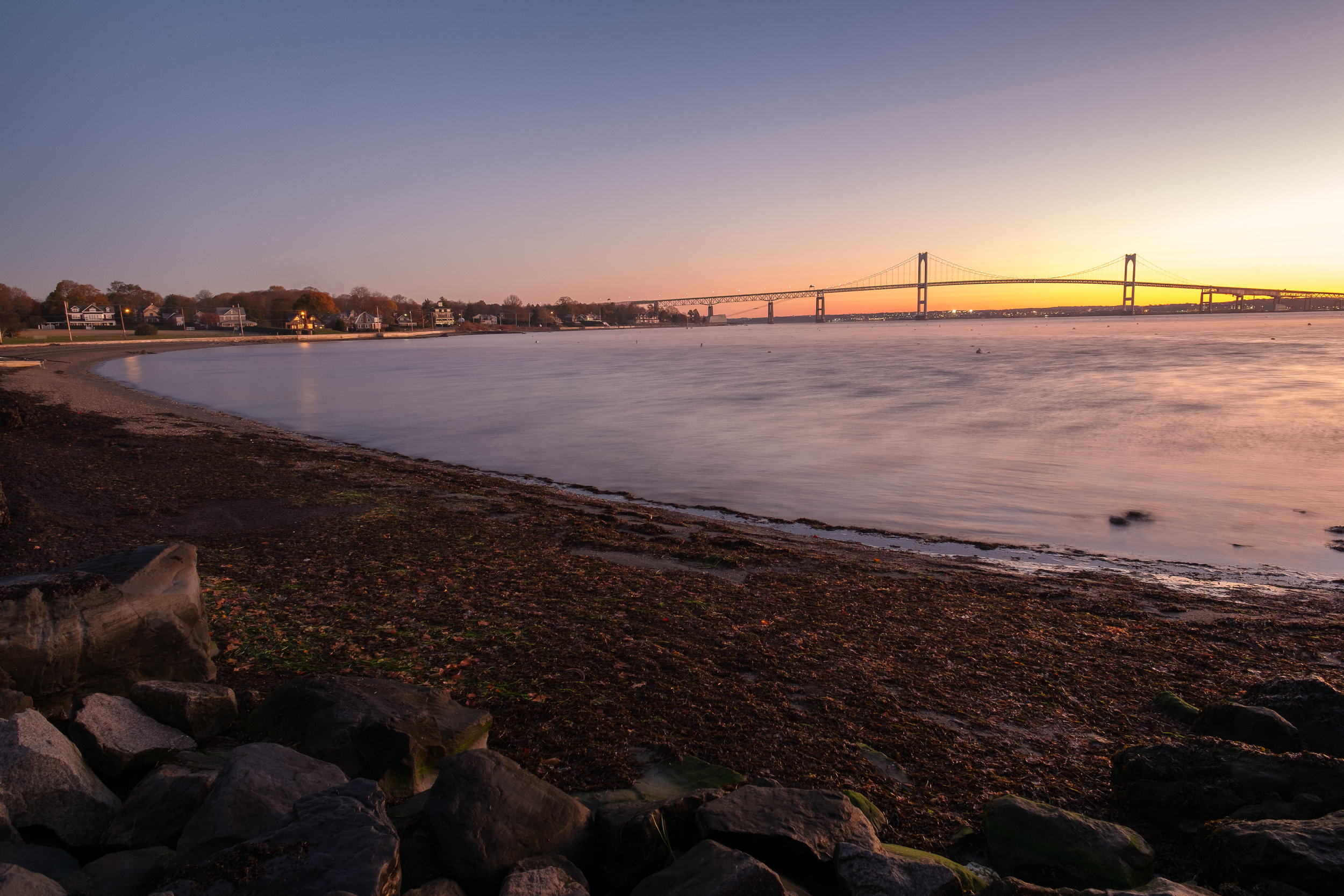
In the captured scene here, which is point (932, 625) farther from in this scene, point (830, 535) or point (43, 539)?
point (43, 539)

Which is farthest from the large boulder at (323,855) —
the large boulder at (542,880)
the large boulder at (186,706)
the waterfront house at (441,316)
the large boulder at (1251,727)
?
the waterfront house at (441,316)

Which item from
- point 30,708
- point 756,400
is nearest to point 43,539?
point 30,708

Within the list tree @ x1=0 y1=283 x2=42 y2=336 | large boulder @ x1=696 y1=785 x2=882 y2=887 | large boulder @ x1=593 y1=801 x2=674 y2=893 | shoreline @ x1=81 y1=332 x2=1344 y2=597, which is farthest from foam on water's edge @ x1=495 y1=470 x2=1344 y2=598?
tree @ x1=0 y1=283 x2=42 y2=336

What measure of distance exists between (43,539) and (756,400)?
80.2 feet

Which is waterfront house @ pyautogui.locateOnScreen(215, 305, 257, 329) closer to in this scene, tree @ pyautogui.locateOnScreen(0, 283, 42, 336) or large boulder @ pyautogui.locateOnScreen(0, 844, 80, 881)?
tree @ pyautogui.locateOnScreen(0, 283, 42, 336)

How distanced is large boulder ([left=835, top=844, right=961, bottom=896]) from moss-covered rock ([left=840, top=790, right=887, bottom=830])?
0.48 m

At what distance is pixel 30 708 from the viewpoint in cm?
281

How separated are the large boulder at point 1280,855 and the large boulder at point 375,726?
2.79 metres

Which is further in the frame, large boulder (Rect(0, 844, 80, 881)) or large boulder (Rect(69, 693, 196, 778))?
large boulder (Rect(69, 693, 196, 778))

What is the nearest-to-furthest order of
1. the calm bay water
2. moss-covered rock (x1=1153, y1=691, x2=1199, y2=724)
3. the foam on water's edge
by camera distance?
moss-covered rock (x1=1153, y1=691, x2=1199, y2=724) < the foam on water's edge < the calm bay water

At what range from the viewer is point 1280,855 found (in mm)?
2398

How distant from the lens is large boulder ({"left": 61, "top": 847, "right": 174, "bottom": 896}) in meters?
2.21

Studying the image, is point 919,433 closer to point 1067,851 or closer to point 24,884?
point 1067,851

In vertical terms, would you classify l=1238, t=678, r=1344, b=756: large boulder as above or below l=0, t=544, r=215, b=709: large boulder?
below
